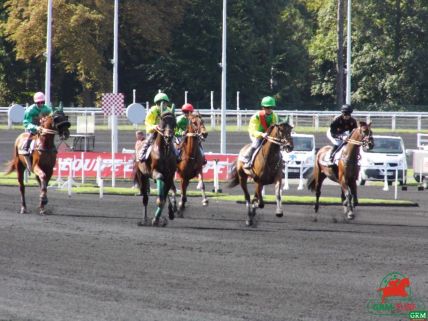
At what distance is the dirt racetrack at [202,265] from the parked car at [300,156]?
14.9 meters

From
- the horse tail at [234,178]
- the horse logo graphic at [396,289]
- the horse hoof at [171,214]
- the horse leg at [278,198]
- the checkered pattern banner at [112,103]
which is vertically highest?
the checkered pattern banner at [112,103]

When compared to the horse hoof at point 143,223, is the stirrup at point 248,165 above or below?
above

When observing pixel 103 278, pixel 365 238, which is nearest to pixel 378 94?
pixel 365 238

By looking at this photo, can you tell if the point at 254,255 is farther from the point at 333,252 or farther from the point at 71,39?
the point at 71,39

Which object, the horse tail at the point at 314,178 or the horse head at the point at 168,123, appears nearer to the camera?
the horse head at the point at 168,123

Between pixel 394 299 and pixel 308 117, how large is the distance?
58250mm

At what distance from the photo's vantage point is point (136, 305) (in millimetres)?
12695

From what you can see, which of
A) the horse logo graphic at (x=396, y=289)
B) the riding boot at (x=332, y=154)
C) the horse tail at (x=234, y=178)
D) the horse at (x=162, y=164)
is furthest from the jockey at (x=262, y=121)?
the horse logo graphic at (x=396, y=289)

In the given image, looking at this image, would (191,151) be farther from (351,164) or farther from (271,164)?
(351,164)

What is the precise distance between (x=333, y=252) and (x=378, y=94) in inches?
2552

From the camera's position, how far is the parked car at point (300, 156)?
1620 inches

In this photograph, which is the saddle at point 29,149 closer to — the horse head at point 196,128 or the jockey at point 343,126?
the horse head at point 196,128

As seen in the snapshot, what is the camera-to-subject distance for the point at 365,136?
24906mm

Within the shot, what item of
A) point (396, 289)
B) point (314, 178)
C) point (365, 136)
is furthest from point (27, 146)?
point (396, 289)
